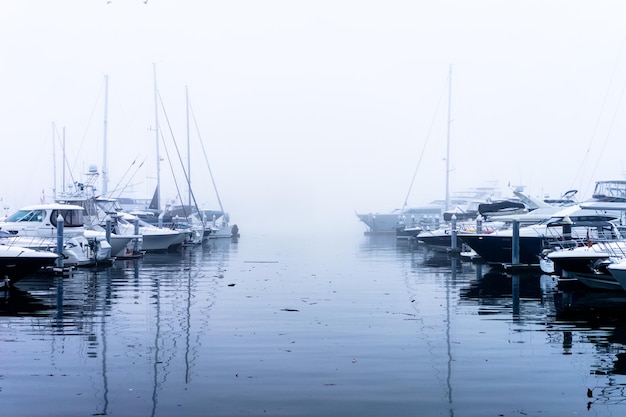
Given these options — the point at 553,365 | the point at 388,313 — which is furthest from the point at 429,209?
the point at 553,365

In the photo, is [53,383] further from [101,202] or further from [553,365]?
[101,202]

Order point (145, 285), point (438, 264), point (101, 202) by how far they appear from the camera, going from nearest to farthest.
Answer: point (145, 285)
point (438, 264)
point (101, 202)

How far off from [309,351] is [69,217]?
956 inches

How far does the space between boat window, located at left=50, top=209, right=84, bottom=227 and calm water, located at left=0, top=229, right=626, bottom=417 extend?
10.3m

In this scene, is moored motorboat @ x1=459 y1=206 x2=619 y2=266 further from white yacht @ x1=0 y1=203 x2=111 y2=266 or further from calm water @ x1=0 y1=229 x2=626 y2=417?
white yacht @ x1=0 y1=203 x2=111 y2=266

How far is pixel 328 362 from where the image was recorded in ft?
41.6

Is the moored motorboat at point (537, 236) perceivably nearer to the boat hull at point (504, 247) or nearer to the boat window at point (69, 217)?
the boat hull at point (504, 247)

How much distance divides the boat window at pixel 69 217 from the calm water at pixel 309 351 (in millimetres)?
10285

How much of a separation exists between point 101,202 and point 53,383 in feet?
110

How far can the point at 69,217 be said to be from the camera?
117 feet

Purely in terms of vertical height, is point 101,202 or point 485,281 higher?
point 101,202

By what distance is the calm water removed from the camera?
10.1 m

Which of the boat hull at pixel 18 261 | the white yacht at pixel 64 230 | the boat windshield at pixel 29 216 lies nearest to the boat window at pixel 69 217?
the white yacht at pixel 64 230

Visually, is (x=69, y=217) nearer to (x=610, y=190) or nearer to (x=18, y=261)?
(x=18, y=261)
